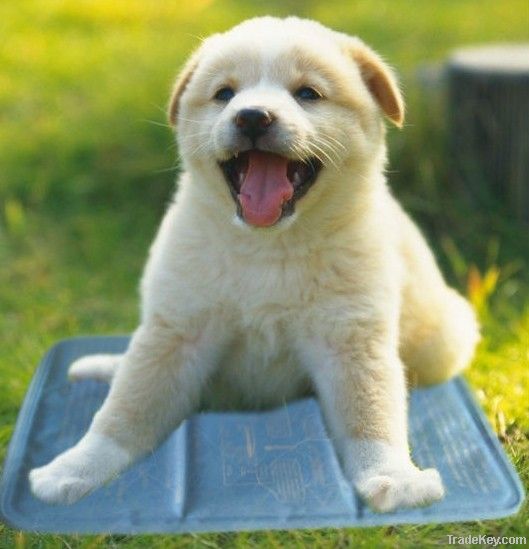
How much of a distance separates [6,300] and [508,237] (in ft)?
7.85

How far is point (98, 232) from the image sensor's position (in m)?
4.99

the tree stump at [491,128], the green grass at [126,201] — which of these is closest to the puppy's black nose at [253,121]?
the green grass at [126,201]

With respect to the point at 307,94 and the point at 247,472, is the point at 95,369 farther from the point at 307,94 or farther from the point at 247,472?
the point at 307,94

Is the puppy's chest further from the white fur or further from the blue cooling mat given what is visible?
the white fur

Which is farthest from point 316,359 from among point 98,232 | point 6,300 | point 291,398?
point 98,232

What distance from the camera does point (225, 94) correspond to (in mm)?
2666

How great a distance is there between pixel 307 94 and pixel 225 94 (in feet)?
0.75

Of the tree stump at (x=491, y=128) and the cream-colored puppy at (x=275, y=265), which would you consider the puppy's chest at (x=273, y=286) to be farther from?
the tree stump at (x=491, y=128)

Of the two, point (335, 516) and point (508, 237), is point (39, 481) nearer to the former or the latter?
point (335, 516)

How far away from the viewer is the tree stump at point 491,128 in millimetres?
4742

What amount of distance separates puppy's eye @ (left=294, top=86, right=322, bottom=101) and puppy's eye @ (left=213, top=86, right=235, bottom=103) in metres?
Result: 0.18

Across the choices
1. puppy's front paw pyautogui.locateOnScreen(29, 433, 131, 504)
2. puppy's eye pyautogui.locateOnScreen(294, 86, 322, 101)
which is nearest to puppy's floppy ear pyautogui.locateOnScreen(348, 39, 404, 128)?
puppy's eye pyautogui.locateOnScreen(294, 86, 322, 101)

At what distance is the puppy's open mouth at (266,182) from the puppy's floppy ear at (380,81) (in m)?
0.29

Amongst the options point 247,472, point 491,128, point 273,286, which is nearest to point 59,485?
point 247,472
